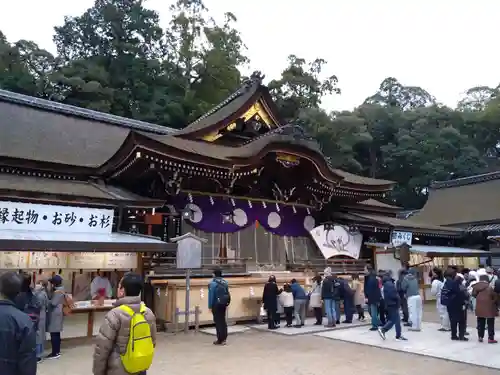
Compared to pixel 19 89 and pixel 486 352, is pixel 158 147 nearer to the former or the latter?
pixel 486 352

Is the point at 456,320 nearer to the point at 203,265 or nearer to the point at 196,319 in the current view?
the point at 196,319

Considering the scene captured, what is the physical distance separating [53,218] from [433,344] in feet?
27.5

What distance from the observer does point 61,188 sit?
11.4 metres

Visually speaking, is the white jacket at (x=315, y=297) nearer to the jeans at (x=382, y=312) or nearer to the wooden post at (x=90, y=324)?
the jeans at (x=382, y=312)

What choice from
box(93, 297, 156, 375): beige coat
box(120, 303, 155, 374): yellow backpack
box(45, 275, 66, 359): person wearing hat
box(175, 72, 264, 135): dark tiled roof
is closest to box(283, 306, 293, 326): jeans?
box(45, 275, 66, 359): person wearing hat

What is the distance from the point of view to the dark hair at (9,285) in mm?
3352

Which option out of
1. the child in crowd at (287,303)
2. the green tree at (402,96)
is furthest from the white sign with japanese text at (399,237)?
the green tree at (402,96)

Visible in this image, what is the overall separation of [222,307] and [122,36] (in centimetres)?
3838

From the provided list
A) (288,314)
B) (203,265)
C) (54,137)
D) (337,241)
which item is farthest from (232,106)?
(288,314)

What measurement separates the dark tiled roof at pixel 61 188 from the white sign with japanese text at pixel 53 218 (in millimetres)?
564

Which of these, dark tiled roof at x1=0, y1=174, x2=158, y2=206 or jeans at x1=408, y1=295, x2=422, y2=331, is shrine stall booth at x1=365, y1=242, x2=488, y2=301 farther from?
dark tiled roof at x1=0, y1=174, x2=158, y2=206

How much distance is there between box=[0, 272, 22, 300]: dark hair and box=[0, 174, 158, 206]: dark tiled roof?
7114 millimetres

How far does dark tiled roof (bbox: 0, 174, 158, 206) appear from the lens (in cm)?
1037

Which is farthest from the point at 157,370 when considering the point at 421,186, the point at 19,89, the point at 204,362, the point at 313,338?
the point at 421,186
